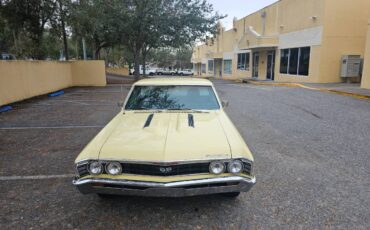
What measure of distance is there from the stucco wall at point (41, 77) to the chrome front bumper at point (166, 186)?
33.1ft

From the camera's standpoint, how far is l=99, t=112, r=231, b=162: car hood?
2.90m

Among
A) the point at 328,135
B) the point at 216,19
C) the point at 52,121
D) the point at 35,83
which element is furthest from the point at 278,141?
the point at 216,19

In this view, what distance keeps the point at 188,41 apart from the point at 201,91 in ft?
62.1

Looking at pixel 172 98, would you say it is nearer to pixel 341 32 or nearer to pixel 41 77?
pixel 41 77

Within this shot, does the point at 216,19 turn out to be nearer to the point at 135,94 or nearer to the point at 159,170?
the point at 135,94

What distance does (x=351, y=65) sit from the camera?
18.5 meters

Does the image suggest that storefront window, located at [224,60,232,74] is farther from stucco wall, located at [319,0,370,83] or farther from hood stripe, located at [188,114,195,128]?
hood stripe, located at [188,114,195,128]

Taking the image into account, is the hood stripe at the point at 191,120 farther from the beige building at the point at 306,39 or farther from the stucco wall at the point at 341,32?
the stucco wall at the point at 341,32

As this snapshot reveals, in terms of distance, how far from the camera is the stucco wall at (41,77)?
37.6 feet

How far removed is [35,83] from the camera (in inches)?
554

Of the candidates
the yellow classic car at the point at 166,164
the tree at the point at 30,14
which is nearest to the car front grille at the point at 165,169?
the yellow classic car at the point at 166,164

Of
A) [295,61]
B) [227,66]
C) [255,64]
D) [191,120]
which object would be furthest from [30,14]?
[227,66]

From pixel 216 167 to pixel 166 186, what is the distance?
1.85 ft

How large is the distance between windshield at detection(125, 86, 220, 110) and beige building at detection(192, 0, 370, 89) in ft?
46.9
